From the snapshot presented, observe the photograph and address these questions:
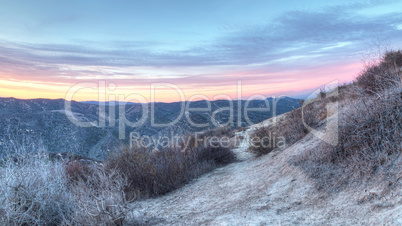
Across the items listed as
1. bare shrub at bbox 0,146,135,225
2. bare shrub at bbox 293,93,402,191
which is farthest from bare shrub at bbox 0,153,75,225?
bare shrub at bbox 293,93,402,191

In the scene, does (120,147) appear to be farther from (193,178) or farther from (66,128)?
(66,128)

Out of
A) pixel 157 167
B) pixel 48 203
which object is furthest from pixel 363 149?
pixel 48 203

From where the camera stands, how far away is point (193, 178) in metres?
6.31

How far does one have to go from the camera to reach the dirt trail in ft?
9.18

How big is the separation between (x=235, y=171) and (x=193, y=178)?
1146 mm

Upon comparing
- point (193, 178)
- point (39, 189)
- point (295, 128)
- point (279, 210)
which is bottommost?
point (193, 178)

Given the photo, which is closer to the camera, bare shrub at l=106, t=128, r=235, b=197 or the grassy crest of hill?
the grassy crest of hill

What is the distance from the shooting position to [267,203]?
3.75m

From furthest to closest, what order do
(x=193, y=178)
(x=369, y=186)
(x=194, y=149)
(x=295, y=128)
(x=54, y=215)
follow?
1. (x=194, y=149)
2. (x=295, y=128)
3. (x=193, y=178)
4. (x=54, y=215)
5. (x=369, y=186)

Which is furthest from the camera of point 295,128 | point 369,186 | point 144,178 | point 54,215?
point 295,128

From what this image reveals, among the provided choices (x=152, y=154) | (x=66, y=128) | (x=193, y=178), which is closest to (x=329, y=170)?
(x=193, y=178)

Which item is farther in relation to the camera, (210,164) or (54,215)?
(210,164)

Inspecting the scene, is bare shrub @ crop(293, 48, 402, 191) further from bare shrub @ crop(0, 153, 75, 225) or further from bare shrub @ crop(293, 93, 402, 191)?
bare shrub @ crop(0, 153, 75, 225)

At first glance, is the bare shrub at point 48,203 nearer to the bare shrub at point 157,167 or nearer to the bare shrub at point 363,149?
the bare shrub at point 157,167
